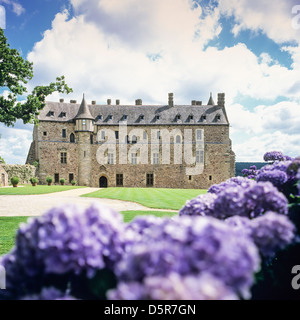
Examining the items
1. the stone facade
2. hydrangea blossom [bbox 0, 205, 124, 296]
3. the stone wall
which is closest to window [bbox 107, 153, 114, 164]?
the stone wall

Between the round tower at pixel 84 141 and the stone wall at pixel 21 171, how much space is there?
6876 millimetres

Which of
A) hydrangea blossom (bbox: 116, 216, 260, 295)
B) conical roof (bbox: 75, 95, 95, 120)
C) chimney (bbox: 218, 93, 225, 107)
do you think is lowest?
hydrangea blossom (bbox: 116, 216, 260, 295)

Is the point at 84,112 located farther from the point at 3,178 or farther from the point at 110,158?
the point at 3,178

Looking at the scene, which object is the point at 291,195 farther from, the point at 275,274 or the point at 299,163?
the point at 275,274

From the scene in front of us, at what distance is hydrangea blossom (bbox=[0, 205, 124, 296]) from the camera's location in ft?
4.50

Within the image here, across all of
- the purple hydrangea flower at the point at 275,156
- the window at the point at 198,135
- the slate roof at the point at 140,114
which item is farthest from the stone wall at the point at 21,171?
the purple hydrangea flower at the point at 275,156

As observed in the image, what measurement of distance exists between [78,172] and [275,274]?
3752 cm

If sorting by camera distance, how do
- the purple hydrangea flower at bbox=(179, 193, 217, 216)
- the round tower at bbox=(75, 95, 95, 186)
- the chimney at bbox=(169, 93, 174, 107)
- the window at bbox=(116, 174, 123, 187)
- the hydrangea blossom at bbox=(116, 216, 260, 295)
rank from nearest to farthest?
the hydrangea blossom at bbox=(116, 216, 260, 295), the purple hydrangea flower at bbox=(179, 193, 217, 216), the round tower at bbox=(75, 95, 95, 186), the window at bbox=(116, 174, 123, 187), the chimney at bbox=(169, 93, 174, 107)

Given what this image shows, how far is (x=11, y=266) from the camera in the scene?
57.8 inches

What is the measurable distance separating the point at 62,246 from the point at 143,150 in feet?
122

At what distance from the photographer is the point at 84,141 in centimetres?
3772

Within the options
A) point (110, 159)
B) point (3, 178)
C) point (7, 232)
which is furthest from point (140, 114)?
point (7, 232)

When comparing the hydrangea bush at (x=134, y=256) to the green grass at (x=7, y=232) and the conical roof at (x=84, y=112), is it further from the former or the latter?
the conical roof at (x=84, y=112)

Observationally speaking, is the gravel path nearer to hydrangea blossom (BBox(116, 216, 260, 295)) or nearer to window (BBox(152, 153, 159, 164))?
hydrangea blossom (BBox(116, 216, 260, 295))
